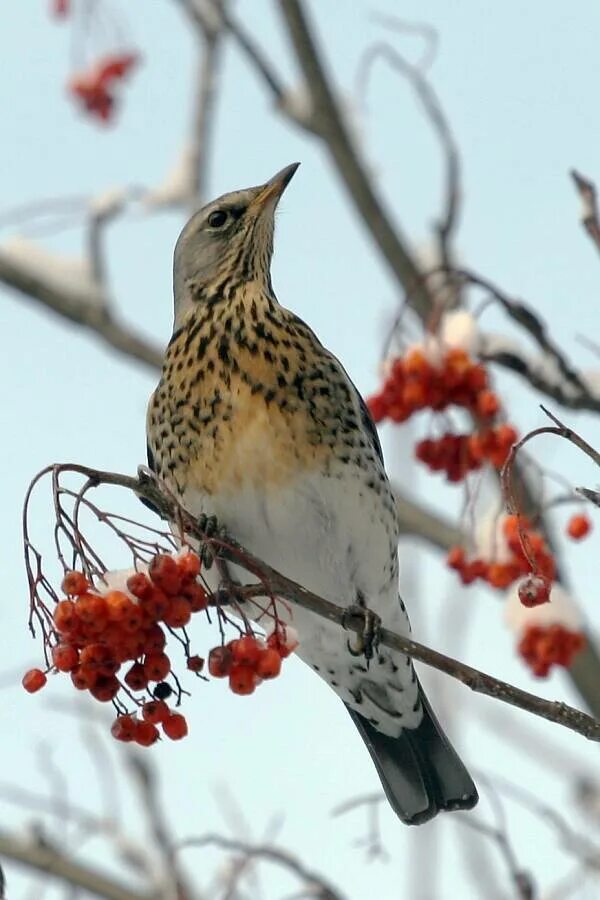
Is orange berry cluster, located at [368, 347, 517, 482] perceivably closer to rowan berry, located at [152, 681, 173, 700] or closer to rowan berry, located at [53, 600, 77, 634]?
rowan berry, located at [152, 681, 173, 700]

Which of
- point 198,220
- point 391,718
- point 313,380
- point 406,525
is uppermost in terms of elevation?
point 198,220

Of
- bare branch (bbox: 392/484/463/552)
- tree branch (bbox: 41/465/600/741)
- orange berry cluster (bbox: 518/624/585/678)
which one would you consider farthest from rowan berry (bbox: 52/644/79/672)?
bare branch (bbox: 392/484/463/552)

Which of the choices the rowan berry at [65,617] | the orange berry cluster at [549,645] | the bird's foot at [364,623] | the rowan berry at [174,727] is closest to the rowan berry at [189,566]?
the rowan berry at [65,617]

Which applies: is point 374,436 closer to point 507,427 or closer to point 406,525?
point 507,427

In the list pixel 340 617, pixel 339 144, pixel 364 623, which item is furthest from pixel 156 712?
pixel 339 144

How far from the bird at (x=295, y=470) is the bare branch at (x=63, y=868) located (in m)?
1.10

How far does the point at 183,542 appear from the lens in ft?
10.2

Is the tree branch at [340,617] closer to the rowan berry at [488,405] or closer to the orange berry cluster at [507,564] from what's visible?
the orange berry cluster at [507,564]

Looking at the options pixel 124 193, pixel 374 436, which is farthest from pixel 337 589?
pixel 124 193

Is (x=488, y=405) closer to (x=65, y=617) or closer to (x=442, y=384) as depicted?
(x=442, y=384)

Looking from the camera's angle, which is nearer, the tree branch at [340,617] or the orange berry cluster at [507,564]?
the tree branch at [340,617]

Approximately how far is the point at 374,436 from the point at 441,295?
50 centimetres

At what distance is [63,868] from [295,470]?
6.26ft

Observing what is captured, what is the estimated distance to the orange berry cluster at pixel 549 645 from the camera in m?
4.42
